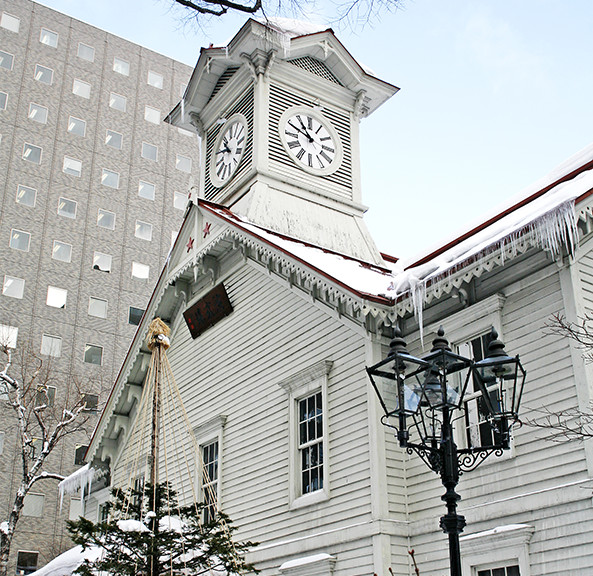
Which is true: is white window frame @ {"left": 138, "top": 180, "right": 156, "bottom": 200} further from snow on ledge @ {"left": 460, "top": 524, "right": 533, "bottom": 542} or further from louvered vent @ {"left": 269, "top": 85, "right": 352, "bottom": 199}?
snow on ledge @ {"left": 460, "top": 524, "right": 533, "bottom": 542}

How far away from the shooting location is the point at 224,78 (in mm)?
23250

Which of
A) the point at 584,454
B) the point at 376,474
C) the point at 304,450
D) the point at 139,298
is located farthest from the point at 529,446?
the point at 139,298

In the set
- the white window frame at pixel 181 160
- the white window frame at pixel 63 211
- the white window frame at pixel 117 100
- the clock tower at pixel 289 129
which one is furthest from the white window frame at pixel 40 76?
the clock tower at pixel 289 129

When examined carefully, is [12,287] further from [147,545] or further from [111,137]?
[147,545]

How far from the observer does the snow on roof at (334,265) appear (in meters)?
13.8

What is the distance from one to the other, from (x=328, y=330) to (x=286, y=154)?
7685 millimetres

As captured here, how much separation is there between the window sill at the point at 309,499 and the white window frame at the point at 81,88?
47.2 metres

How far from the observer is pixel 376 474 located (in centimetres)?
1259

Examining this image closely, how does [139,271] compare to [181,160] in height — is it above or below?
below

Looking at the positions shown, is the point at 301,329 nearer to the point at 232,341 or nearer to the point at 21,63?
the point at 232,341

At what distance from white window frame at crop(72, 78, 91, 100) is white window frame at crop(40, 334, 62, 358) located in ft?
60.2

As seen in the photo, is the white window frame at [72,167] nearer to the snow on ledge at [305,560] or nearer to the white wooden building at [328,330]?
the white wooden building at [328,330]

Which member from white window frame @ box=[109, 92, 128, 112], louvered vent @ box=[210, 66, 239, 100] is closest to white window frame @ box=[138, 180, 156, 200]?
white window frame @ box=[109, 92, 128, 112]

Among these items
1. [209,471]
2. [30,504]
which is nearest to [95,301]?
[30,504]
